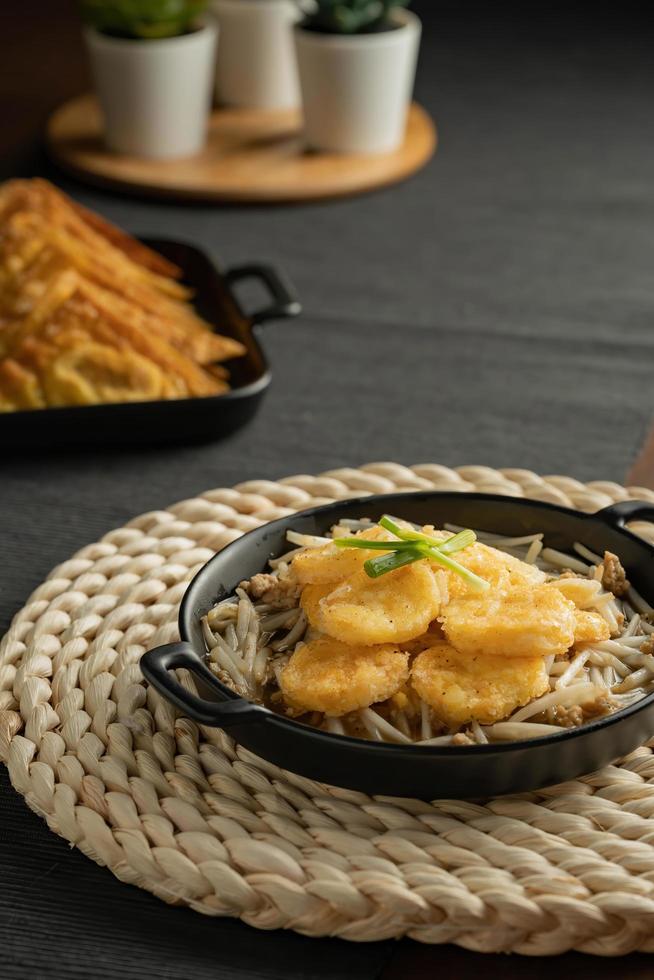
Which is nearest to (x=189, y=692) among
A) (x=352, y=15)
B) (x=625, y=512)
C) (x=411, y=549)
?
(x=411, y=549)

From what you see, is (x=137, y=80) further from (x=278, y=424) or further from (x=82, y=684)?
(x=82, y=684)

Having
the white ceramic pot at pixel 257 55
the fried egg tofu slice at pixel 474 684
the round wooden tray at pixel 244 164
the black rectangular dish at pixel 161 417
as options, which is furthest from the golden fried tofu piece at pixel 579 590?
the white ceramic pot at pixel 257 55

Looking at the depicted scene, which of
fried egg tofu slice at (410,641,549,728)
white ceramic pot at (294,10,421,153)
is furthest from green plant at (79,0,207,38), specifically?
fried egg tofu slice at (410,641,549,728)

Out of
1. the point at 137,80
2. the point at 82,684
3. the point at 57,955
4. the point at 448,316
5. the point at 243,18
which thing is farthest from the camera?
the point at 243,18

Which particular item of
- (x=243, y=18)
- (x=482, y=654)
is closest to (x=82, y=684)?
(x=482, y=654)

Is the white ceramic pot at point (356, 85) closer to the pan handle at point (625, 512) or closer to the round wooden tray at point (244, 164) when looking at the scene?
the round wooden tray at point (244, 164)
